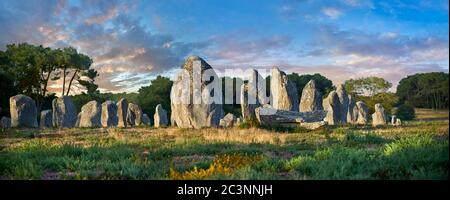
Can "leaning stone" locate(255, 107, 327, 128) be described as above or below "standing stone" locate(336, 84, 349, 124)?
below

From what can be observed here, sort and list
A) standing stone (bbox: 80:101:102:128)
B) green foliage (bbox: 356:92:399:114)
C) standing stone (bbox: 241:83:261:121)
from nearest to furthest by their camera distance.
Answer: standing stone (bbox: 241:83:261:121)
standing stone (bbox: 80:101:102:128)
green foliage (bbox: 356:92:399:114)

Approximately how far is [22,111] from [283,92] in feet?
45.8

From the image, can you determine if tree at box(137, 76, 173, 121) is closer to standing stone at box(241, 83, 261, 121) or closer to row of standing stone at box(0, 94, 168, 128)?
row of standing stone at box(0, 94, 168, 128)

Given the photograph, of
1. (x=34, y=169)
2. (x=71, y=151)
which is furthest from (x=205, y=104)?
(x=34, y=169)

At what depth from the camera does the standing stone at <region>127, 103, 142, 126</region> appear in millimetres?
31703

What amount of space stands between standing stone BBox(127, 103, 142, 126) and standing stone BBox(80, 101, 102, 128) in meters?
2.14

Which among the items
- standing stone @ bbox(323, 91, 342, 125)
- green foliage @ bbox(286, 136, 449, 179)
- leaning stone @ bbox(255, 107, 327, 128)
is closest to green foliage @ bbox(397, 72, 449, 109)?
green foliage @ bbox(286, 136, 449, 179)

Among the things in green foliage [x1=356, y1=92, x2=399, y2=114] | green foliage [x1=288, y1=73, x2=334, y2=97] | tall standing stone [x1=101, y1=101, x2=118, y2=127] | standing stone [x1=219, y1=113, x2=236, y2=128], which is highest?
green foliage [x1=288, y1=73, x2=334, y2=97]

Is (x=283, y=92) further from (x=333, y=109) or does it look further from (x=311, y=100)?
(x=333, y=109)

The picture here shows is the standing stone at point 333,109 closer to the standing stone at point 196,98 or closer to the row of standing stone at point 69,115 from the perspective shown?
the row of standing stone at point 69,115

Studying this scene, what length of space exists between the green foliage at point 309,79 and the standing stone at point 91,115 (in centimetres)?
1542

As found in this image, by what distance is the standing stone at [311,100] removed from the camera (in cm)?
2841
